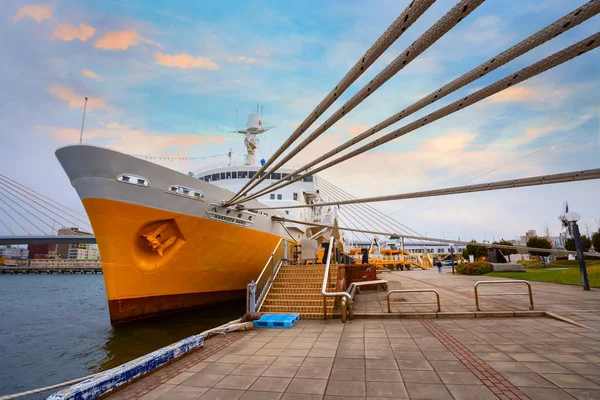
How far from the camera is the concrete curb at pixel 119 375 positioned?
2967 millimetres

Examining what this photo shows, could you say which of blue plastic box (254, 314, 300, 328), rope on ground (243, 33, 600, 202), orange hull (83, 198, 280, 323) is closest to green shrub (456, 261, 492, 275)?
orange hull (83, 198, 280, 323)

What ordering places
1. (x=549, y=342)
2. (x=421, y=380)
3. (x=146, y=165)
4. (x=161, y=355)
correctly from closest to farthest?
(x=421, y=380)
(x=161, y=355)
(x=549, y=342)
(x=146, y=165)

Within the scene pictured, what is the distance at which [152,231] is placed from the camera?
349 inches

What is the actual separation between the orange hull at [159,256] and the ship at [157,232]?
0.03 meters

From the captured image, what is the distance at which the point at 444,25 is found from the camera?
2389 millimetres

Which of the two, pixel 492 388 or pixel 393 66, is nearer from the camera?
pixel 393 66

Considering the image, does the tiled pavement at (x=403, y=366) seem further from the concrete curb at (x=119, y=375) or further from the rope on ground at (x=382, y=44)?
the rope on ground at (x=382, y=44)

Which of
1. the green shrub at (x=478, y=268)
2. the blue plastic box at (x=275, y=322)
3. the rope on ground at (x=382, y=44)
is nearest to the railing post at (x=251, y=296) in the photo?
the blue plastic box at (x=275, y=322)

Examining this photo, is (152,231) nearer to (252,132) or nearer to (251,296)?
(251,296)

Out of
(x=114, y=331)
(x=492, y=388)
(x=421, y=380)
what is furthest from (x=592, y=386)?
(x=114, y=331)

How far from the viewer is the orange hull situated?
819cm

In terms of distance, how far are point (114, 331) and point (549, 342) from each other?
10.7 m

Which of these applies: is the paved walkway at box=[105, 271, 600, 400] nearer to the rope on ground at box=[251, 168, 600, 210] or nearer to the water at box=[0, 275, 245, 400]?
the rope on ground at box=[251, 168, 600, 210]

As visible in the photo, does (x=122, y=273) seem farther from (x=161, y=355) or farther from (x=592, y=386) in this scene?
(x=592, y=386)
